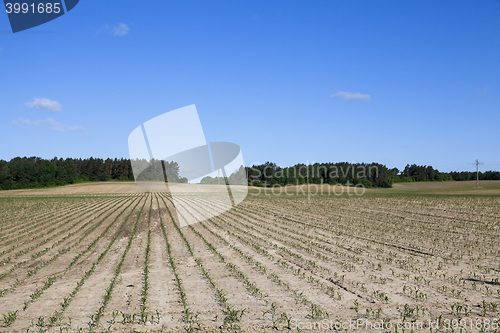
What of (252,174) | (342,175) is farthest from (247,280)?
(342,175)

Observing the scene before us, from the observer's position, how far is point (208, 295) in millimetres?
9156

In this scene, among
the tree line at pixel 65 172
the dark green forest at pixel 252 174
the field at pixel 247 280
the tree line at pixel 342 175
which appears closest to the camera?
the field at pixel 247 280

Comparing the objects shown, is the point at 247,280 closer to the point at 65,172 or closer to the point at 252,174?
the point at 252,174

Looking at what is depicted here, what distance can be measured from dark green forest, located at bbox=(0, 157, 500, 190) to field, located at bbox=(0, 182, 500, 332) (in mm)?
86029

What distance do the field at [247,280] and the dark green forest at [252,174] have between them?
282 feet

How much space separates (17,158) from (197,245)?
157126mm

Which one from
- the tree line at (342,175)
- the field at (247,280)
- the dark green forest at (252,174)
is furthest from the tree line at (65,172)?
the field at (247,280)

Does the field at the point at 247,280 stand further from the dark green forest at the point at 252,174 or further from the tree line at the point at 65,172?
the dark green forest at the point at 252,174

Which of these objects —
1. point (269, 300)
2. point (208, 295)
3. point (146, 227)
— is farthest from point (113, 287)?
point (146, 227)

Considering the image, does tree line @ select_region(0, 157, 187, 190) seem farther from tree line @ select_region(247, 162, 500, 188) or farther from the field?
the field

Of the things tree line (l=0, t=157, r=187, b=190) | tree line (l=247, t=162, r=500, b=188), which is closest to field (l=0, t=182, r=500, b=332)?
tree line (l=0, t=157, r=187, b=190)

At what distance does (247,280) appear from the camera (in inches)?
409

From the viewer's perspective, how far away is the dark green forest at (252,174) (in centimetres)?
10146

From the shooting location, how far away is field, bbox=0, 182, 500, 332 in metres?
7.43
